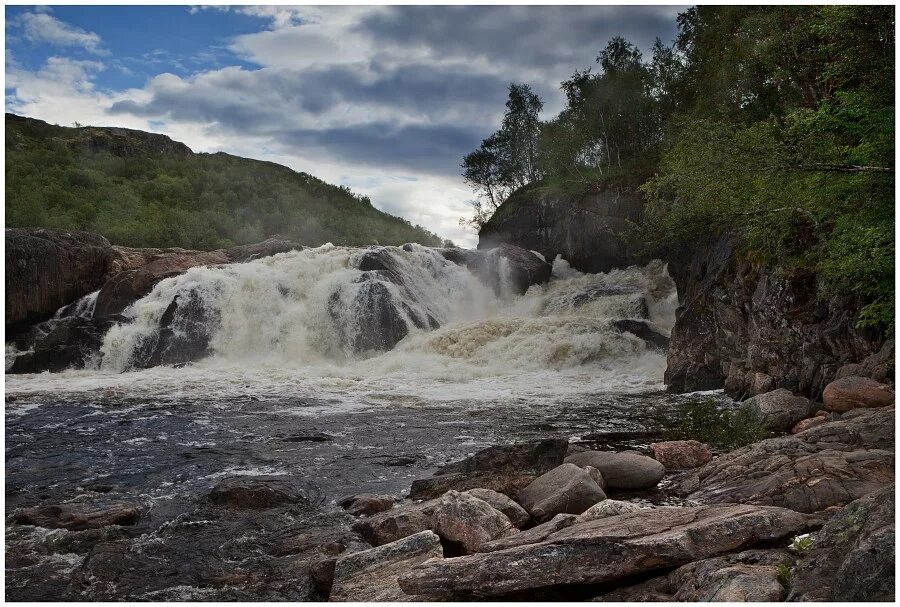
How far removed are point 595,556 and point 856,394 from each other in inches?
368

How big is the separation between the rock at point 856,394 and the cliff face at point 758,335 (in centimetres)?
65

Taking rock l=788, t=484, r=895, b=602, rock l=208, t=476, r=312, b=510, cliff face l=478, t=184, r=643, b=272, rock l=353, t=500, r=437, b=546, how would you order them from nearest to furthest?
rock l=788, t=484, r=895, b=602 < rock l=353, t=500, r=437, b=546 < rock l=208, t=476, r=312, b=510 < cliff face l=478, t=184, r=643, b=272

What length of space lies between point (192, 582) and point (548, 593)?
4376 millimetres

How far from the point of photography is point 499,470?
10.7 metres

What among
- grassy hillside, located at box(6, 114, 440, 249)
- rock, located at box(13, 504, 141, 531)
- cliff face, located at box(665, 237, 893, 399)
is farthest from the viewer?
grassy hillside, located at box(6, 114, 440, 249)

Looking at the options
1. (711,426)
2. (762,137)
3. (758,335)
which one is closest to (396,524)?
(711,426)

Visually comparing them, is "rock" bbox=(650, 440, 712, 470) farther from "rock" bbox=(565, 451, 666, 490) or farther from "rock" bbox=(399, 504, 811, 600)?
"rock" bbox=(399, 504, 811, 600)

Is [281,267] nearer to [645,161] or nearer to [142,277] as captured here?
[142,277]

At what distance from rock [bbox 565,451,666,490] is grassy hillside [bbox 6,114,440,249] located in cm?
5915

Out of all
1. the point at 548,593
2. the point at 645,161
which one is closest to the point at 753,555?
the point at 548,593

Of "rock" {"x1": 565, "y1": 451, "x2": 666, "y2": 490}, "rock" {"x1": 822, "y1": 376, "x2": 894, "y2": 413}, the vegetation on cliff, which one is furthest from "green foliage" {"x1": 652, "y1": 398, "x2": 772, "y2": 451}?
the vegetation on cliff

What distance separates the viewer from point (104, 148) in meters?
89.8

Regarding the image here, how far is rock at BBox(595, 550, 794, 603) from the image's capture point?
15.3ft

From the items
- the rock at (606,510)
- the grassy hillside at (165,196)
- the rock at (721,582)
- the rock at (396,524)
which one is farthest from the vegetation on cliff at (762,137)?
the grassy hillside at (165,196)
